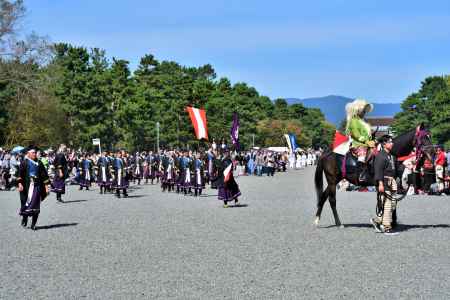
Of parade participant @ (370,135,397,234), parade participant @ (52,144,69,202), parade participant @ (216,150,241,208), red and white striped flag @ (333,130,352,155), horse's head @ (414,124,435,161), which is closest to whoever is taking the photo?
parade participant @ (370,135,397,234)

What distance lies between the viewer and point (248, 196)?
27234 mm

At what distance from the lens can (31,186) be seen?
646 inches

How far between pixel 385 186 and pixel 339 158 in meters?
1.62

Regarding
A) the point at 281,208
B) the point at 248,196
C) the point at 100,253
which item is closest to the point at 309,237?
the point at 100,253

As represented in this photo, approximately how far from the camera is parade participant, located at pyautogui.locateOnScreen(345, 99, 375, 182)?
15422 mm

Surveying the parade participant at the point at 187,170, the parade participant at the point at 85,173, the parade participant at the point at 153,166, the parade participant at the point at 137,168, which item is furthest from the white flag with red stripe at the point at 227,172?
the parade participant at the point at 153,166

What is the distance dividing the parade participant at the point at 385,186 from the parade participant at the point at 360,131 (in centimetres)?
68

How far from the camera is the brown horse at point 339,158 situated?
1491 cm

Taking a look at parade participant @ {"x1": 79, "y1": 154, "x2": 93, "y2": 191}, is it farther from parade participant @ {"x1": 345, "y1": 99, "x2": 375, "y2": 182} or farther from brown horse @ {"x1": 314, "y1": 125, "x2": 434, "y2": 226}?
parade participant @ {"x1": 345, "y1": 99, "x2": 375, "y2": 182}

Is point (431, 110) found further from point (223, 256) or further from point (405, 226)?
point (223, 256)

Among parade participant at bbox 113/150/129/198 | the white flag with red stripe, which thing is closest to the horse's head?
the white flag with red stripe

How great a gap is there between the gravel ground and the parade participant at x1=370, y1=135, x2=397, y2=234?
42cm

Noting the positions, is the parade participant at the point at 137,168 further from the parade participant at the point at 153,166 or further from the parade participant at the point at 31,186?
the parade participant at the point at 31,186

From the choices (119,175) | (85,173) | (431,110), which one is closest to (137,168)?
(85,173)
